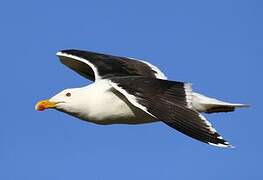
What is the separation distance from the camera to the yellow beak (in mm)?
16125

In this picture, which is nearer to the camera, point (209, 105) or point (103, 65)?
point (209, 105)

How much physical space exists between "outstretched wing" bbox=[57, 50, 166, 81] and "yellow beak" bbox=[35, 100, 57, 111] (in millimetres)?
1098

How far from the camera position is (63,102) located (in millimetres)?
16125

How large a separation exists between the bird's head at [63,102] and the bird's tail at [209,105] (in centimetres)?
214

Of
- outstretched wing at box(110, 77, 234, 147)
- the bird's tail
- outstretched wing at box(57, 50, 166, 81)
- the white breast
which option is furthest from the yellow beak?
the bird's tail

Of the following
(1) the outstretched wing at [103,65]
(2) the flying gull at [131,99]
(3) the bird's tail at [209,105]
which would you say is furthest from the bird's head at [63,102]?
(3) the bird's tail at [209,105]

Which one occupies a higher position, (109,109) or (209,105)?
(209,105)

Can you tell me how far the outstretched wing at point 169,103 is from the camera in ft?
44.5

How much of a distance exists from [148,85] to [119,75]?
1867mm

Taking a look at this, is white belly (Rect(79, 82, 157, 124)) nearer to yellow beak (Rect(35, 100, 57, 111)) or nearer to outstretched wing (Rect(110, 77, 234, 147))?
outstretched wing (Rect(110, 77, 234, 147))

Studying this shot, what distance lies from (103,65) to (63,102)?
1.73 meters

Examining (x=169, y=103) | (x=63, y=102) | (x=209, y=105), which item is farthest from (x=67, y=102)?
(x=209, y=105)

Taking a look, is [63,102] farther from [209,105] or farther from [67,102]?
[209,105]

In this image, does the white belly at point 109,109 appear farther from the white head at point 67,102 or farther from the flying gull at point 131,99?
the white head at point 67,102
